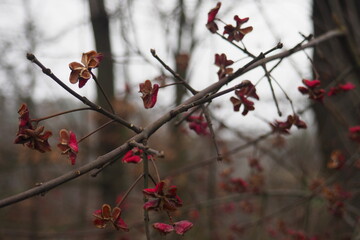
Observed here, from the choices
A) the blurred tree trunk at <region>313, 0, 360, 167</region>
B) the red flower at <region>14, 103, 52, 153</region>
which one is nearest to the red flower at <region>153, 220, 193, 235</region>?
the red flower at <region>14, 103, 52, 153</region>

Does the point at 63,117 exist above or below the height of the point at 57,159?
above

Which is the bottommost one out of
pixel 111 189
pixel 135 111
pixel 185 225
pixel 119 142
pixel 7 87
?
pixel 185 225

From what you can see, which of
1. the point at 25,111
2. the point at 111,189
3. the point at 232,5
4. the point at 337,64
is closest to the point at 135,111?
the point at 111,189

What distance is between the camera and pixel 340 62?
2.96 m

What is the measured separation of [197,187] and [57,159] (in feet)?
9.00

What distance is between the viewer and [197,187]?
7285mm

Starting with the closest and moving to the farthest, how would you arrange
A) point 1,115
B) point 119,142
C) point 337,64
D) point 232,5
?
point 337,64, point 232,5, point 119,142, point 1,115

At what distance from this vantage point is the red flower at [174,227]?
39.0 inches

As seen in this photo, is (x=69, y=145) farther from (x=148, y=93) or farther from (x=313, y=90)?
(x=313, y=90)

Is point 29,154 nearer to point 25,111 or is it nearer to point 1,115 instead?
point 1,115

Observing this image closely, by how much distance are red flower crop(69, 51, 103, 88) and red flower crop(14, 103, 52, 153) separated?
Result: 16 centimetres

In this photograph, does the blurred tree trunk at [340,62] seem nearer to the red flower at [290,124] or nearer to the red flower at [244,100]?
the red flower at [290,124]

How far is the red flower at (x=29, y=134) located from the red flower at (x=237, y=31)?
75cm

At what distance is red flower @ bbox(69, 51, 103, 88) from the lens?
107 centimetres
